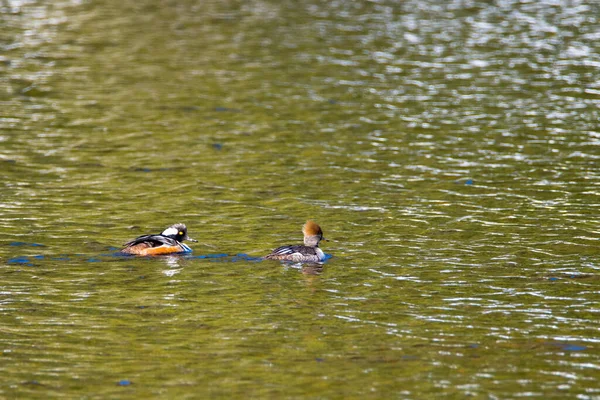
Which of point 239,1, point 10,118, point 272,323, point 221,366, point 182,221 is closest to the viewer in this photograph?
point 221,366

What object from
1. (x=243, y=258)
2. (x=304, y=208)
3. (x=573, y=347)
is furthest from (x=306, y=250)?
(x=573, y=347)

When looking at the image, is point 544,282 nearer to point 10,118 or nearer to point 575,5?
point 10,118

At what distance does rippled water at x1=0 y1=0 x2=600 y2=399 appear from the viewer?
1227 cm

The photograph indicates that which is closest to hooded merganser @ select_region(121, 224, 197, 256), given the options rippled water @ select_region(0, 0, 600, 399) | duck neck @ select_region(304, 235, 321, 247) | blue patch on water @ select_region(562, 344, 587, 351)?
rippled water @ select_region(0, 0, 600, 399)

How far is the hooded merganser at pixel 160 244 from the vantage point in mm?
16531

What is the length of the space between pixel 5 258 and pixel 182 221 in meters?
3.85

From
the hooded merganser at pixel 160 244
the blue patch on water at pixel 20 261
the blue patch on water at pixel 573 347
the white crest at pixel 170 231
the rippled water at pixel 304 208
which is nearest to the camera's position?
the rippled water at pixel 304 208

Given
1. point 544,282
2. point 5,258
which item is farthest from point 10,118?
point 544,282

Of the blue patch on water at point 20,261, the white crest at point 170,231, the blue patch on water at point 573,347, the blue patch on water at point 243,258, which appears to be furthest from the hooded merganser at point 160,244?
the blue patch on water at point 573,347

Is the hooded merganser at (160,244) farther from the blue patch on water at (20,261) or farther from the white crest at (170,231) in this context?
the blue patch on water at (20,261)

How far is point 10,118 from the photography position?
91.3ft

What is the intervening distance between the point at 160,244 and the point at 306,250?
2.42 meters

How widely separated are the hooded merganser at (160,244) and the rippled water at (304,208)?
203 mm

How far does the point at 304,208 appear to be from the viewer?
19969mm
